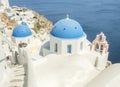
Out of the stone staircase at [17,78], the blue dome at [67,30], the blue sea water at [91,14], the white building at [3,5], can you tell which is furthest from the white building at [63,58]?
the white building at [3,5]

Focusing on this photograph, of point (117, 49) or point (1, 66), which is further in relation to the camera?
point (117, 49)

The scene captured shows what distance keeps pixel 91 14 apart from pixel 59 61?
56.5 meters

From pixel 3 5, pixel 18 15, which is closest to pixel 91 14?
pixel 18 15

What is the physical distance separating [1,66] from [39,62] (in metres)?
5.09

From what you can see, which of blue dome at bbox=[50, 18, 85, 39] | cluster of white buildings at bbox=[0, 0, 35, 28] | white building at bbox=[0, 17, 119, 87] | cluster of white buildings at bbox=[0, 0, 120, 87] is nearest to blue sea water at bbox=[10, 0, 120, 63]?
cluster of white buildings at bbox=[0, 0, 35, 28]

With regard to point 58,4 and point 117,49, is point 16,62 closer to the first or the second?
point 117,49

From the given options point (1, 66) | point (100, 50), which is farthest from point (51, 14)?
point (1, 66)

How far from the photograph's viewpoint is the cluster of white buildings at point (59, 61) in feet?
48.9

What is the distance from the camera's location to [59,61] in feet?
63.3

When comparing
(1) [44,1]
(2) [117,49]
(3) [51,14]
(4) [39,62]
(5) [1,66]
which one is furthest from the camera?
(1) [44,1]

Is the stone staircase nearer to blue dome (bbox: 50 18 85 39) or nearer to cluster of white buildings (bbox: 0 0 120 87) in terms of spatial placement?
cluster of white buildings (bbox: 0 0 120 87)

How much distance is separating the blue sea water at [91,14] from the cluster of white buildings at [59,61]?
776 inches

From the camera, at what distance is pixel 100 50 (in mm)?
25672

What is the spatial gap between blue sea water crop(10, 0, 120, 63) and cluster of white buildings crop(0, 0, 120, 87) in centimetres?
1971
